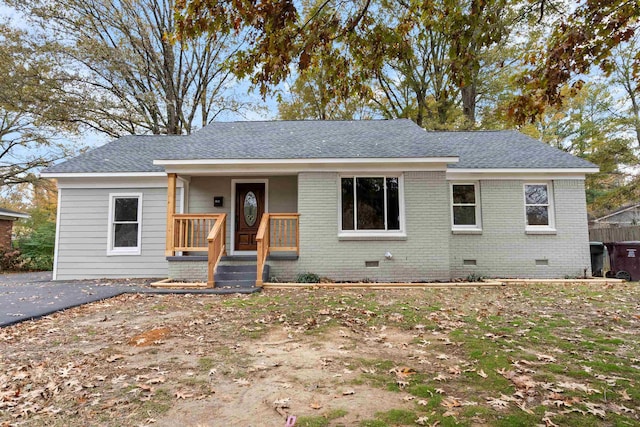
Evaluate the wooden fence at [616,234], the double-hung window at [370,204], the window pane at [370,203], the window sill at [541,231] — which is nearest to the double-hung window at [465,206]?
the window sill at [541,231]

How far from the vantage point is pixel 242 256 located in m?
9.76

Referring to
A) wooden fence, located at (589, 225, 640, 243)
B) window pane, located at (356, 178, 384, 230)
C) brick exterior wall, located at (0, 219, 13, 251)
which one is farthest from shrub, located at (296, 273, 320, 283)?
brick exterior wall, located at (0, 219, 13, 251)

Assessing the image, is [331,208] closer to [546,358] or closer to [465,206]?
[465,206]

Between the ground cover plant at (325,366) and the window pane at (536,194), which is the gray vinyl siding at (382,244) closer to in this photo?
the ground cover plant at (325,366)

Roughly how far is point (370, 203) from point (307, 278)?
8.77 ft

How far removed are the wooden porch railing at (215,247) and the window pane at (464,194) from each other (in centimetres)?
695

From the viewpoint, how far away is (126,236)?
10.6m

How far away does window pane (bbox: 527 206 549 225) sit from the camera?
419 inches

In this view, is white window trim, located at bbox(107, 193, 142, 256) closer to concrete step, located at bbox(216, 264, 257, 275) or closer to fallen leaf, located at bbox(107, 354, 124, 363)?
concrete step, located at bbox(216, 264, 257, 275)

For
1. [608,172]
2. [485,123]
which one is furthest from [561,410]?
[608,172]

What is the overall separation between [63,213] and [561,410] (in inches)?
487

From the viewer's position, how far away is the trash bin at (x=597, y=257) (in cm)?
1075

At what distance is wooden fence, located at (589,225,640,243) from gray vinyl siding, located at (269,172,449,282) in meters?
9.17

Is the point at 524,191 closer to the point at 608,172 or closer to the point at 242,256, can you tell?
the point at 242,256
